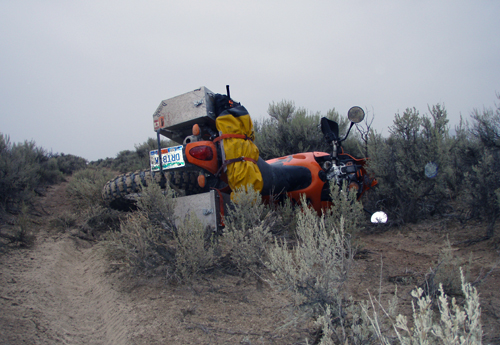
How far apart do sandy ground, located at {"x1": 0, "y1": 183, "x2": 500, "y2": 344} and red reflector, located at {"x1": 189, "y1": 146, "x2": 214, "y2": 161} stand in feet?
4.30

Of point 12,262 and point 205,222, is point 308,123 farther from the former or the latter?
point 12,262

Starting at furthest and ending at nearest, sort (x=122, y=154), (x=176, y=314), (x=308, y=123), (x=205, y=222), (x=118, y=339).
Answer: (x=122, y=154), (x=308, y=123), (x=205, y=222), (x=176, y=314), (x=118, y=339)

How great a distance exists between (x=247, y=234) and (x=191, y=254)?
752 millimetres

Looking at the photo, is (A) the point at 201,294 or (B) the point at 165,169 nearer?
(A) the point at 201,294

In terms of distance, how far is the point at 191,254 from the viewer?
2816mm

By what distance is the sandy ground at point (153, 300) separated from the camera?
2148mm

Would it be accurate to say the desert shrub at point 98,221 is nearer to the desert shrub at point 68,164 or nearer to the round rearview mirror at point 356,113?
the round rearview mirror at point 356,113

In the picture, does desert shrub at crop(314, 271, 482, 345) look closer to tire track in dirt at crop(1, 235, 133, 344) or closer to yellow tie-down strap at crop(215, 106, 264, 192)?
tire track in dirt at crop(1, 235, 133, 344)

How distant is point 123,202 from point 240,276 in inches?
96.8

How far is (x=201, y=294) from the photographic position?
269 cm

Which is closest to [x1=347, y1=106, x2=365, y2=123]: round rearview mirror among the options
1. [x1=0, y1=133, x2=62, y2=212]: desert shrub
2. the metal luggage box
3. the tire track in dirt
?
the metal luggage box

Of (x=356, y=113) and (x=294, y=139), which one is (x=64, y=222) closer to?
(x=356, y=113)

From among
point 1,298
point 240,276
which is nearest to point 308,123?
point 240,276

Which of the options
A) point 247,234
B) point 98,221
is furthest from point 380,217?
point 98,221
